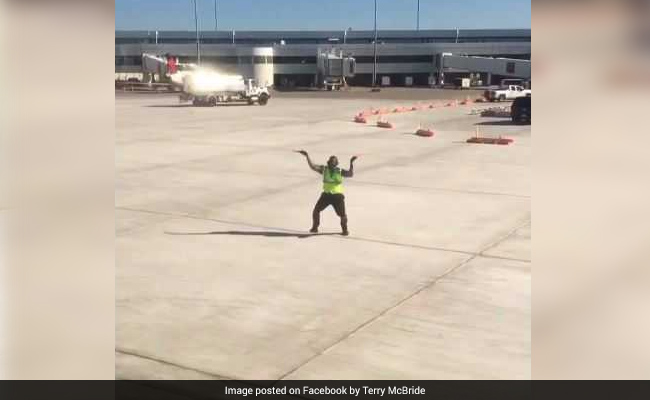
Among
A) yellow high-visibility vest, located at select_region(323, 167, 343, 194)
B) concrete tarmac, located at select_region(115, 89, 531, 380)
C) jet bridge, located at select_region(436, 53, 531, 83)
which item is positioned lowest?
concrete tarmac, located at select_region(115, 89, 531, 380)

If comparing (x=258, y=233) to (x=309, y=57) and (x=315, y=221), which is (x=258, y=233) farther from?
(x=309, y=57)

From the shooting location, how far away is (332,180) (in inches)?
563

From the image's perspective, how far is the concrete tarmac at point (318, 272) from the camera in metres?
8.10

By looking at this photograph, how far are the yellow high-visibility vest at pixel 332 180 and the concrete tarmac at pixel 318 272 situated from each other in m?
0.96

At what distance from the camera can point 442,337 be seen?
876 cm

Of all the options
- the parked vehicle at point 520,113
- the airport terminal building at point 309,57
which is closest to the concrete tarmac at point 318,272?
the parked vehicle at point 520,113

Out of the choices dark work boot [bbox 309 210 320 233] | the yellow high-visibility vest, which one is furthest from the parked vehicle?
dark work boot [bbox 309 210 320 233]

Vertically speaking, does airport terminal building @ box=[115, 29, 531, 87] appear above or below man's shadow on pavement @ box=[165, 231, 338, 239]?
above

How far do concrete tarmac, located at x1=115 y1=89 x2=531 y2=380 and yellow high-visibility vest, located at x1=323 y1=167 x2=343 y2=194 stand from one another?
37.9 inches

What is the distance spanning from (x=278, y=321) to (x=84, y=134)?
7410 millimetres

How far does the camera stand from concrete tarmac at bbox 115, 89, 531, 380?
810cm

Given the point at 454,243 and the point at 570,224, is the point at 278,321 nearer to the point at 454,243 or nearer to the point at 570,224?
the point at 454,243

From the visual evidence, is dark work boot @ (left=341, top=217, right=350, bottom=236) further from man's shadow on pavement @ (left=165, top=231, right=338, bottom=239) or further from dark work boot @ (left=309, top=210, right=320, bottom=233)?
dark work boot @ (left=309, top=210, right=320, bottom=233)

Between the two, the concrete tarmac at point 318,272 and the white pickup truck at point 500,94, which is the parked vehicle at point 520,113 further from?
the white pickup truck at point 500,94
